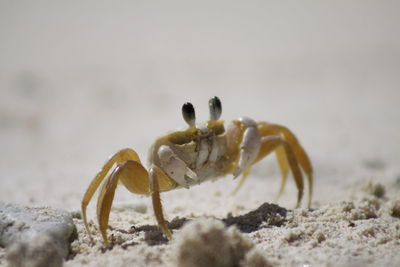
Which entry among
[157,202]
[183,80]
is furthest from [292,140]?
[183,80]

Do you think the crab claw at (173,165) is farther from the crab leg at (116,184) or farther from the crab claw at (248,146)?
the crab claw at (248,146)

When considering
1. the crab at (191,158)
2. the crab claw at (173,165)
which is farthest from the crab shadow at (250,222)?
the crab claw at (173,165)

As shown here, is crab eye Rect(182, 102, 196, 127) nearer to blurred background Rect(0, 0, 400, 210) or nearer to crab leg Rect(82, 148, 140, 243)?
crab leg Rect(82, 148, 140, 243)

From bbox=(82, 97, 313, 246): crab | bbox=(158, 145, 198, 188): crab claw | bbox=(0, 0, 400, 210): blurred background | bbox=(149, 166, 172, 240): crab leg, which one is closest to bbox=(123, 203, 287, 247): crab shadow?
bbox=(149, 166, 172, 240): crab leg

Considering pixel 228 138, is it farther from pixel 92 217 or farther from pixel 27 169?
pixel 27 169

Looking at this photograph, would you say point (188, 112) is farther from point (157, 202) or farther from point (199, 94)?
point (199, 94)
